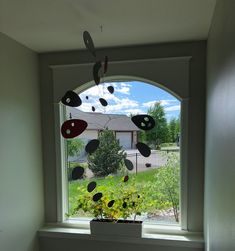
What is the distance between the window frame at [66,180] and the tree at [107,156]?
14.5 inches

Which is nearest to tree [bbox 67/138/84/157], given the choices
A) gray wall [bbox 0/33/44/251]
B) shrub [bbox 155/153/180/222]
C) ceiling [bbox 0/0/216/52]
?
gray wall [bbox 0/33/44/251]

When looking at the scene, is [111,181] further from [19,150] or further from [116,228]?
[19,150]

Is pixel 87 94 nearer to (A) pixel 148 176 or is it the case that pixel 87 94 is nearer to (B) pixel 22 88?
(B) pixel 22 88

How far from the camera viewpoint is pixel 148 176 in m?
2.99

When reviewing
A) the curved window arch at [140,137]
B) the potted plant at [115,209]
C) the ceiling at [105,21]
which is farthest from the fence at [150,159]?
the ceiling at [105,21]

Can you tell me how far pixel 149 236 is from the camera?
2775 mm

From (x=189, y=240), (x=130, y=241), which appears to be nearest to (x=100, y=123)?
(x=130, y=241)

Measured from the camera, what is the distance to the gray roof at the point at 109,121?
9.99 ft

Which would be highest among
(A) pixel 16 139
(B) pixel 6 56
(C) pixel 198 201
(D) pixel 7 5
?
(D) pixel 7 5

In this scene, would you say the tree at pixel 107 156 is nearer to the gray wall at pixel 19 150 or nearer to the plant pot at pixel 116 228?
the plant pot at pixel 116 228

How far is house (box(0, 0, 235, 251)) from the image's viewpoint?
2.06 meters

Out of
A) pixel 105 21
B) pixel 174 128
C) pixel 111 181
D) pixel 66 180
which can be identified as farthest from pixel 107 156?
pixel 105 21

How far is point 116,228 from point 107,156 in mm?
784

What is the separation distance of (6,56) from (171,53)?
1.62 metres
